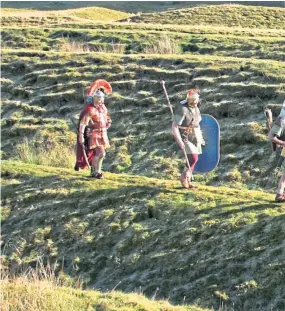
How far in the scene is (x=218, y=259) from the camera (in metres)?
9.29

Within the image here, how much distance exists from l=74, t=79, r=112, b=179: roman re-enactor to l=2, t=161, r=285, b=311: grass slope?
0.46 metres

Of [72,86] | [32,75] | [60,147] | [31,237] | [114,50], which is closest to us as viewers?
[31,237]

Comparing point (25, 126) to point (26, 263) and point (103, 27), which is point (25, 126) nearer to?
point (26, 263)

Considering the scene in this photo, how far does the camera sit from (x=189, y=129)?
11023 millimetres

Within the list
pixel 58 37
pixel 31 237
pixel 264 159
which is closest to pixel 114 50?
pixel 58 37

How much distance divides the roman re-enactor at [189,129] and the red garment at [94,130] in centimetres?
169

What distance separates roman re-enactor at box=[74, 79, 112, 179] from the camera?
38.9 feet

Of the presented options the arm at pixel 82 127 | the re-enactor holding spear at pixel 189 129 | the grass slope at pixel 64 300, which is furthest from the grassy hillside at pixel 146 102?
the grass slope at pixel 64 300

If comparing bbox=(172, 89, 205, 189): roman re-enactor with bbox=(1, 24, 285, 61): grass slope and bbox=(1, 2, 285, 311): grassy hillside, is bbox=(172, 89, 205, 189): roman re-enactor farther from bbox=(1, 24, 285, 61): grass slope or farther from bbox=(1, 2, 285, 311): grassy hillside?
bbox=(1, 24, 285, 61): grass slope

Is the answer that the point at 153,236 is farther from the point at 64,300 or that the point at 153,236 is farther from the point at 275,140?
the point at 64,300

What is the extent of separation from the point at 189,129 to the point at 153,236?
79.4 inches

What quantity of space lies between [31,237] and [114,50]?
12998 mm

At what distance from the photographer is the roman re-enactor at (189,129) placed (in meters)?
10.9

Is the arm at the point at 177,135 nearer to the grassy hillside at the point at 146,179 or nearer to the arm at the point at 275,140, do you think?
the grassy hillside at the point at 146,179
